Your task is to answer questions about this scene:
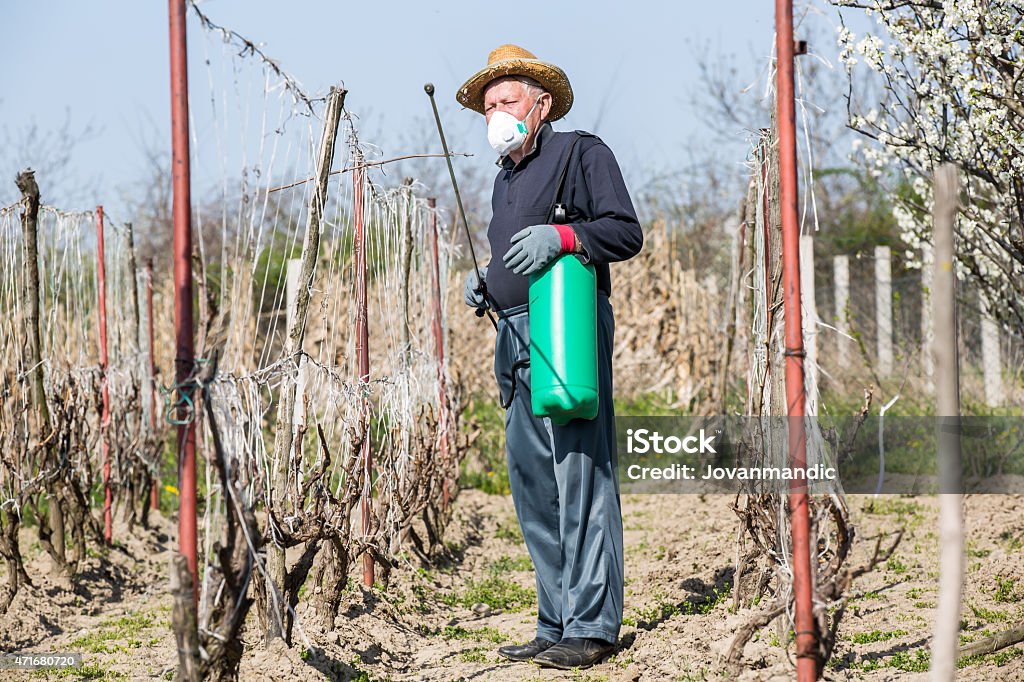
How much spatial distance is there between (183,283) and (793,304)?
1.21m

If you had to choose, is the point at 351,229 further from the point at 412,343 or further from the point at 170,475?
the point at 170,475

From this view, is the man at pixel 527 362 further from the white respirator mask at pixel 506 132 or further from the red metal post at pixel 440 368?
the red metal post at pixel 440 368

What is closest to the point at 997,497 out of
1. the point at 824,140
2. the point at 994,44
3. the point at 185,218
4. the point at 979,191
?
the point at 979,191

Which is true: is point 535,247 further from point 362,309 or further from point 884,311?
point 884,311

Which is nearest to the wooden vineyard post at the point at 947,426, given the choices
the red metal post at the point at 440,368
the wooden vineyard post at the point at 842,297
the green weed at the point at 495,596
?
the green weed at the point at 495,596

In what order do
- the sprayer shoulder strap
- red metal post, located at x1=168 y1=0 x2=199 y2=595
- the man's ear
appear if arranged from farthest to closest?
the man's ear → the sprayer shoulder strap → red metal post, located at x1=168 y1=0 x2=199 y2=595

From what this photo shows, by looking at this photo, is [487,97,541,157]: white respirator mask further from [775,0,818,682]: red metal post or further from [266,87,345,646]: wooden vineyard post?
[775,0,818,682]: red metal post

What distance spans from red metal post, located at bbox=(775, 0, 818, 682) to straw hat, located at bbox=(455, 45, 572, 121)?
1180 mm

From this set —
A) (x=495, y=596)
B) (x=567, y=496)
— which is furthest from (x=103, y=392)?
(x=567, y=496)

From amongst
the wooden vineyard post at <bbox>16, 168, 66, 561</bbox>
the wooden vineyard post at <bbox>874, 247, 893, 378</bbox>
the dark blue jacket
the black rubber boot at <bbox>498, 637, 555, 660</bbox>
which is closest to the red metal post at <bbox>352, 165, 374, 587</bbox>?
the dark blue jacket

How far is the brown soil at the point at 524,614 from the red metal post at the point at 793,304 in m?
0.35

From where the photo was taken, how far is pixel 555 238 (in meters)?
2.92

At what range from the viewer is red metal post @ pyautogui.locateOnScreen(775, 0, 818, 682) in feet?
7.09

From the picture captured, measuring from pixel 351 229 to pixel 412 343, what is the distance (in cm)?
102
